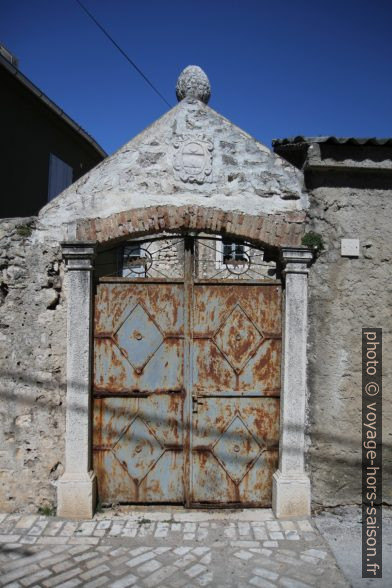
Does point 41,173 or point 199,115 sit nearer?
point 199,115

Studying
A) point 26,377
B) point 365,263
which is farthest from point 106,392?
point 365,263

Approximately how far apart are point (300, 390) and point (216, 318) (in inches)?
41.8

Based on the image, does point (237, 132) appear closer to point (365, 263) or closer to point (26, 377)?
point (365, 263)

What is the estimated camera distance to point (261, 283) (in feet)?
15.0

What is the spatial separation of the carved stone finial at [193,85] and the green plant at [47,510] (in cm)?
425

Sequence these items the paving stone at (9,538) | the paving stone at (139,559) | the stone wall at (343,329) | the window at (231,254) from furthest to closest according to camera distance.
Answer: the window at (231,254)
the stone wall at (343,329)
the paving stone at (9,538)
the paving stone at (139,559)

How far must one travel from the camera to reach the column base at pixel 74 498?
170 inches

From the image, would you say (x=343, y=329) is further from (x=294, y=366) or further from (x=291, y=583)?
(x=291, y=583)

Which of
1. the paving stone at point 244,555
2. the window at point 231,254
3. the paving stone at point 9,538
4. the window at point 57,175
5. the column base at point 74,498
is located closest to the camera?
the paving stone at point 244,555

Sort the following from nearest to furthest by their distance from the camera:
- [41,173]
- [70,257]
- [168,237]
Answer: [70,257]
[168,237]
[41,173]

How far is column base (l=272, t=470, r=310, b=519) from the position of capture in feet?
14.3

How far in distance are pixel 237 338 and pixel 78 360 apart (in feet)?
5.10

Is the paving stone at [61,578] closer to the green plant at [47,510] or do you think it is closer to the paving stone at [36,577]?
the paving stone at [36,577]

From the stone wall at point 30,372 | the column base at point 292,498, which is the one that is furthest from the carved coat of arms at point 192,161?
the column base at point 292,498
